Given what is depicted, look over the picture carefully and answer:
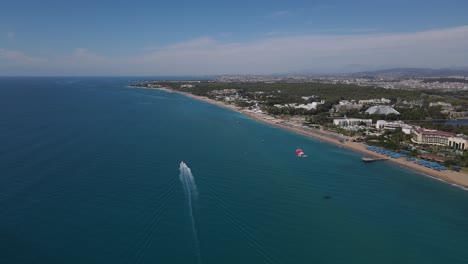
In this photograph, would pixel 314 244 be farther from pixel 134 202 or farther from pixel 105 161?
pixel 105 161

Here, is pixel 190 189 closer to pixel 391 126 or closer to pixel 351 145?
pixel 351 145

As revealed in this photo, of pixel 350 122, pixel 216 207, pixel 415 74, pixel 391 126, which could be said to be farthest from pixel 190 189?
pixel 415 74

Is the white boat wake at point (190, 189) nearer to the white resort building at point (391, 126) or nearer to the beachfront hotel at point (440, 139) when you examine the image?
the beachfront hotel at point (440, 139)

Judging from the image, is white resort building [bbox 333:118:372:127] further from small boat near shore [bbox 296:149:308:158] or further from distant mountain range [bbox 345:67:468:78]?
distant mountain range [bbox 345:67:468:78]

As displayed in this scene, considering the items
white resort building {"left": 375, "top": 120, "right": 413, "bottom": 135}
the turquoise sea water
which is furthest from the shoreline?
white resort building {"left": 375, "top": 120, "right": 413, "bottom": 135}

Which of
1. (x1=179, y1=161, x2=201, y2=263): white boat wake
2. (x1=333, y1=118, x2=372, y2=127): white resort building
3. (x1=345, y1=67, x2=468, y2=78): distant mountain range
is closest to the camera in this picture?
(x1=179, y1=161, x2=201, y2=263): white boat wake

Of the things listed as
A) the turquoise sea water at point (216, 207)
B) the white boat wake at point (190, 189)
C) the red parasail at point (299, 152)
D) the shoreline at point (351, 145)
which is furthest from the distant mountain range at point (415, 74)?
the white boat wake at point (190, 189)
